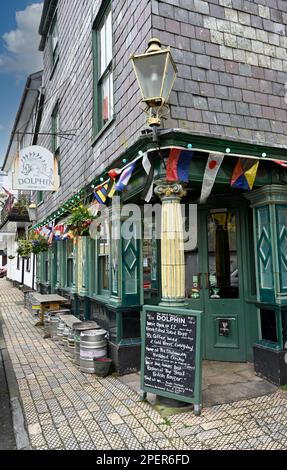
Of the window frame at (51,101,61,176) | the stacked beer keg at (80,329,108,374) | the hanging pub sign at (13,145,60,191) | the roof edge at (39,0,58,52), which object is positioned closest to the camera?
the stacked beer keg at (80,329,108,374)

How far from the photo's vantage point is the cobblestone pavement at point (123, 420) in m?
3.28

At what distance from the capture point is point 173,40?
4.82m

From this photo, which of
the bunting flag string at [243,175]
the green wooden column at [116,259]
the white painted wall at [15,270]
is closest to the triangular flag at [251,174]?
the bunting flag string at [243,175]

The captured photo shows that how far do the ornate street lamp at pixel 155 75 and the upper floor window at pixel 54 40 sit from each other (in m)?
8.34

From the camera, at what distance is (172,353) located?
4.05m

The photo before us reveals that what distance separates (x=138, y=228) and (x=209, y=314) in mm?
1843

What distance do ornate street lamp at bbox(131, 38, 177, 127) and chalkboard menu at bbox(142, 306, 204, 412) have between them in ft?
7.60

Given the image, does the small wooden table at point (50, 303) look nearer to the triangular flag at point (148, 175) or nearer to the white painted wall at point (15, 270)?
the triangular flag at point (148, 175)

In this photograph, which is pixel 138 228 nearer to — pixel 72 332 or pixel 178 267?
pixel 178 267

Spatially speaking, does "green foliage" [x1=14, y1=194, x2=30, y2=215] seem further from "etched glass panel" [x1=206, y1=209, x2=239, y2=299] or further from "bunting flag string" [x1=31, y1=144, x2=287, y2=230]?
"bunting flag string" [x1=31, y1=144, x2=287, y2=230]

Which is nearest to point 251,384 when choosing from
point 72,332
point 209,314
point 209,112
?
point 209,314

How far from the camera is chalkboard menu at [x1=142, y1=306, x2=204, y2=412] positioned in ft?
12.7

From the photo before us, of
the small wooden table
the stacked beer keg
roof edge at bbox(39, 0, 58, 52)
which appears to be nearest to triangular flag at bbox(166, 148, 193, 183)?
the stacked beer keg

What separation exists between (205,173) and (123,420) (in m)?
3.11
